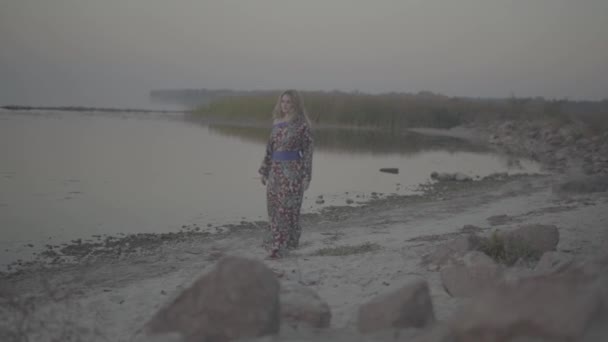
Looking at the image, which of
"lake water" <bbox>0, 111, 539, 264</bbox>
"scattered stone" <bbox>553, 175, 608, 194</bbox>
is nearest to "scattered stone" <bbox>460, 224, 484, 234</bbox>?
"lake water" <bbox>0, 111, 539, 264</bbox>

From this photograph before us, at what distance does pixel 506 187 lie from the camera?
43.5 feet

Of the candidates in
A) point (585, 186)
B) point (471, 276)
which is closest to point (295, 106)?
point (471, 276)

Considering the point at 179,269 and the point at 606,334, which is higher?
the point at 606,334

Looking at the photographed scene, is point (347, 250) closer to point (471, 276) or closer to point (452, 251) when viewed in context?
point (452, 251)

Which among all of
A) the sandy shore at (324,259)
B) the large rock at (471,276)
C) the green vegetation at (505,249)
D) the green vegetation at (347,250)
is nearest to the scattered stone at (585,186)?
the sandy shore at (324,259)

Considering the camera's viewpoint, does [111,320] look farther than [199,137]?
No

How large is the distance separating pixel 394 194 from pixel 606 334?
34.0ft

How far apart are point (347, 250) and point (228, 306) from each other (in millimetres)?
3266

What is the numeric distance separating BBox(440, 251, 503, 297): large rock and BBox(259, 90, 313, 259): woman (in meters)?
2.31

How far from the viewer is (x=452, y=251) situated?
210 inches

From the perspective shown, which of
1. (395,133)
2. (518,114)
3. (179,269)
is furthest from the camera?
(518,114)

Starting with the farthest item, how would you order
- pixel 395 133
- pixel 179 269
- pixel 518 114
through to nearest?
pixel 518 114, pixel 395 133, pixel 179 269

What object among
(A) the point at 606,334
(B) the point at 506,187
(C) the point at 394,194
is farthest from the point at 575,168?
(A) the point at 606,334

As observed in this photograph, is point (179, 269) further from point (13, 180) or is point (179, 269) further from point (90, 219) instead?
point (13, 180)
